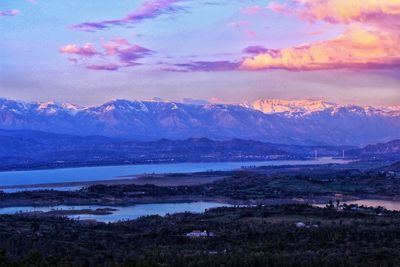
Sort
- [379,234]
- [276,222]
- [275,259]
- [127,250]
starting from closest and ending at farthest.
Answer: [275,259] → [127,250] → [379,234] → [276,222]

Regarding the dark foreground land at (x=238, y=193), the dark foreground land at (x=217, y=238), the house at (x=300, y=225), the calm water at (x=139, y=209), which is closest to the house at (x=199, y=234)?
the dark foreground land at (x=217, y=238)

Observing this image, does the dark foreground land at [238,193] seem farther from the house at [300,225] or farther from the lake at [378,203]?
the house at [300,225]

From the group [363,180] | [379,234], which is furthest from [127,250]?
[363,180]

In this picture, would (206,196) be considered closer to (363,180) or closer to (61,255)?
(363,180)

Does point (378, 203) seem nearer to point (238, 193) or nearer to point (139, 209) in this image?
point (238, 193)

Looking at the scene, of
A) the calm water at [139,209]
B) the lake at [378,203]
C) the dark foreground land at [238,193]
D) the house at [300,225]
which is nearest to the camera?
the house at [300,225]

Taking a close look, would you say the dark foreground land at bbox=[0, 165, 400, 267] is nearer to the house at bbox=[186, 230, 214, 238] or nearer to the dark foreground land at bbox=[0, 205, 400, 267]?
the dark foreground land at bbox=[0, 205, 400, 267]

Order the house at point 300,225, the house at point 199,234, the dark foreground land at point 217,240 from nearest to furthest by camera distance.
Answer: the dark foreground land at point 217,240 < the house at point 199,234 < the house at point 300,225

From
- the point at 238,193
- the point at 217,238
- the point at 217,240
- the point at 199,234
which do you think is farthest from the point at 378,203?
the point at 217,240

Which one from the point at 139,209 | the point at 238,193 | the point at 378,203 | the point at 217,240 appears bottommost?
the point at 378,203
